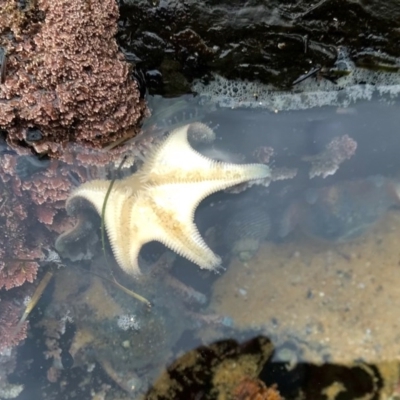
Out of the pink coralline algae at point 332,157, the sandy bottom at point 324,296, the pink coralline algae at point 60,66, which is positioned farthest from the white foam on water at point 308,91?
the sandy bottom at point 324,296

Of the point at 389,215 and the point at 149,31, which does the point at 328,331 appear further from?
the point at 149,31

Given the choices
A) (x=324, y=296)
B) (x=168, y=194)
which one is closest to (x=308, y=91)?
(x=168, y=194)

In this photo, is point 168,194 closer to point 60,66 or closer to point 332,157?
point 60,66

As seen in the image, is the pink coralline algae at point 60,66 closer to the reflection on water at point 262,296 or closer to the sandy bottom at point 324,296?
→ the reflection on water at point 262,296

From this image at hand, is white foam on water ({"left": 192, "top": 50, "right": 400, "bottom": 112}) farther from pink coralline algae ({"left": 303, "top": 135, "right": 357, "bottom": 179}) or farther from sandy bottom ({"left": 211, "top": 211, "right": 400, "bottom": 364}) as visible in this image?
sandy bottom ({"left": 211, "top": 211, "right": 400, "bottom": 364})

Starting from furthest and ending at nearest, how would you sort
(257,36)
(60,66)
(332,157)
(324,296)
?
(324,296) < (332,157) < (257,36) < (60,66)

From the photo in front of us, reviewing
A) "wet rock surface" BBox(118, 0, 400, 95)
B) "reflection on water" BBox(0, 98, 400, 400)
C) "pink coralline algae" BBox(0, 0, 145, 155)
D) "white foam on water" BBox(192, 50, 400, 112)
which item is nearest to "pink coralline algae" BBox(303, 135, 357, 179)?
"reflection on water" BBox(0, 98, 400, 400)
